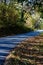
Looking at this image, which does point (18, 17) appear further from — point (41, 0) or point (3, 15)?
point (41, 0)

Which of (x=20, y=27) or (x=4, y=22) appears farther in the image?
(x=20, y=27)

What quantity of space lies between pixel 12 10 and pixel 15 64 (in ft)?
99.0

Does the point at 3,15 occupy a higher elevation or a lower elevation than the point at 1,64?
lower

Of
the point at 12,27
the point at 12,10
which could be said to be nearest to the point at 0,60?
the point at 12,27

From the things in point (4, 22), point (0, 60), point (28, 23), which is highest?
point (0, 60)

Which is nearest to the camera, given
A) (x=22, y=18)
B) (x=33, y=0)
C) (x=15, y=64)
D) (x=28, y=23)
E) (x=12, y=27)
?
(x=15, y=64)

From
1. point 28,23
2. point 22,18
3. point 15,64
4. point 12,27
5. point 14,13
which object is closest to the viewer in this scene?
point 15,64

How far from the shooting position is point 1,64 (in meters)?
10.5

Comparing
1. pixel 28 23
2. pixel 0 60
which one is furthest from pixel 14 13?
pixel 0 60

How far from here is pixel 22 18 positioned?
43.6 meters

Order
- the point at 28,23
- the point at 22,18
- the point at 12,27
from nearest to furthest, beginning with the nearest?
1. the point at 12,27
2. the point at 22,18
3. the point at 28,23

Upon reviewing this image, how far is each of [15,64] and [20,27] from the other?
3023cm

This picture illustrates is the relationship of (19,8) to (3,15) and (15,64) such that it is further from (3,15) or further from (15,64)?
(15,64)

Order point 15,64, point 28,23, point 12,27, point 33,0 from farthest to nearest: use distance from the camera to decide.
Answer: point 28,23 < point 12,27 < point 33,0 < point 15,64
